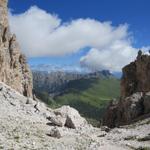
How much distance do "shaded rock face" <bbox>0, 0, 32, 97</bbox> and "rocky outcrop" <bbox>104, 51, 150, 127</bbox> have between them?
26.2 m

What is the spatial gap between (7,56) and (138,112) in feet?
141

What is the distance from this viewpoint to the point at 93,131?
172 ft

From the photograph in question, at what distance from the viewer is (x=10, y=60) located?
11012 cm

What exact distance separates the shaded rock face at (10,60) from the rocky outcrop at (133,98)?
2617cm

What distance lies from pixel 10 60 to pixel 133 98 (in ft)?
138

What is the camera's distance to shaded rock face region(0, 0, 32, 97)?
9819 cm

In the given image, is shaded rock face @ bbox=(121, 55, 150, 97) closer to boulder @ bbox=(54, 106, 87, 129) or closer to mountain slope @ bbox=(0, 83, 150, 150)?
mountain slope @ bbox=(0, 83, 150, 150)

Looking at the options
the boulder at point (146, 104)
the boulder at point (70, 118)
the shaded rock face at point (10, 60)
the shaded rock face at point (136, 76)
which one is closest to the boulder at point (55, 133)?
the boulder at point (70, 118)

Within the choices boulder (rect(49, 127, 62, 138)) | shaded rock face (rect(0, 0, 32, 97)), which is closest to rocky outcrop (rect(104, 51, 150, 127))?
shaded rock face (rect(0, 0, 32, 97))

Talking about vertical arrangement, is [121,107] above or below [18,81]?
below

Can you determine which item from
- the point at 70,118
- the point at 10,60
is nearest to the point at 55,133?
the point at 70,118

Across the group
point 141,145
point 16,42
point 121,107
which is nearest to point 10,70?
point 16,42

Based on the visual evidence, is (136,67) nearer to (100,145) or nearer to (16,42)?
(16,42)

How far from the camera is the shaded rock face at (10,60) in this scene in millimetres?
98188
